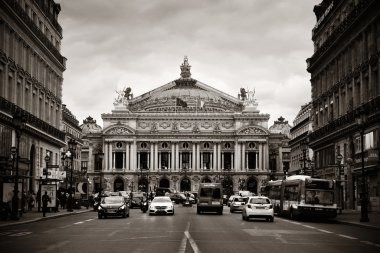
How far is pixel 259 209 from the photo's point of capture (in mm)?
42844

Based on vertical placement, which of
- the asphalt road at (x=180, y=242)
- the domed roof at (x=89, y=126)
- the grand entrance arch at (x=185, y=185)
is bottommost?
the asphalt road at (x=180, y=242)

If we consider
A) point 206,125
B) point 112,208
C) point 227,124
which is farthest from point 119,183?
point 112,208

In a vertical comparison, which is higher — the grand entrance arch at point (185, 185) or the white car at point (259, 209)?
the grand entrance arch at point (185, 185)

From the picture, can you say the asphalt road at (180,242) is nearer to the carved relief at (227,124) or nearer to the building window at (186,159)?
the building window at (186,159)

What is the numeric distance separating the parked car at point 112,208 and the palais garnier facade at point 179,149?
110 m

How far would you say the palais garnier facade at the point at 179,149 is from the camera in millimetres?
160250

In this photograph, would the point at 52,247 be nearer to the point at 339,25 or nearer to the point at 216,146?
the point at 339,25

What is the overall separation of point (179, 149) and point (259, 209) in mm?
119605

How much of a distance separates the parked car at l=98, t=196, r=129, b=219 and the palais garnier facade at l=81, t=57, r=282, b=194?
4329 inches

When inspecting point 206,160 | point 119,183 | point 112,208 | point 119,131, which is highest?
point 119,131

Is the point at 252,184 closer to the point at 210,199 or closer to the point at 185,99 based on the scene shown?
the point at 185,99

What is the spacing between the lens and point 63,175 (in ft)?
208

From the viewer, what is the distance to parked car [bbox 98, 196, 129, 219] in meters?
46.8

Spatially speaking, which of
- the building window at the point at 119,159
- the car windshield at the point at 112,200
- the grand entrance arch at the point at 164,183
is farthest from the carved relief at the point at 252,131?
the car windshield at the point at 112,200
